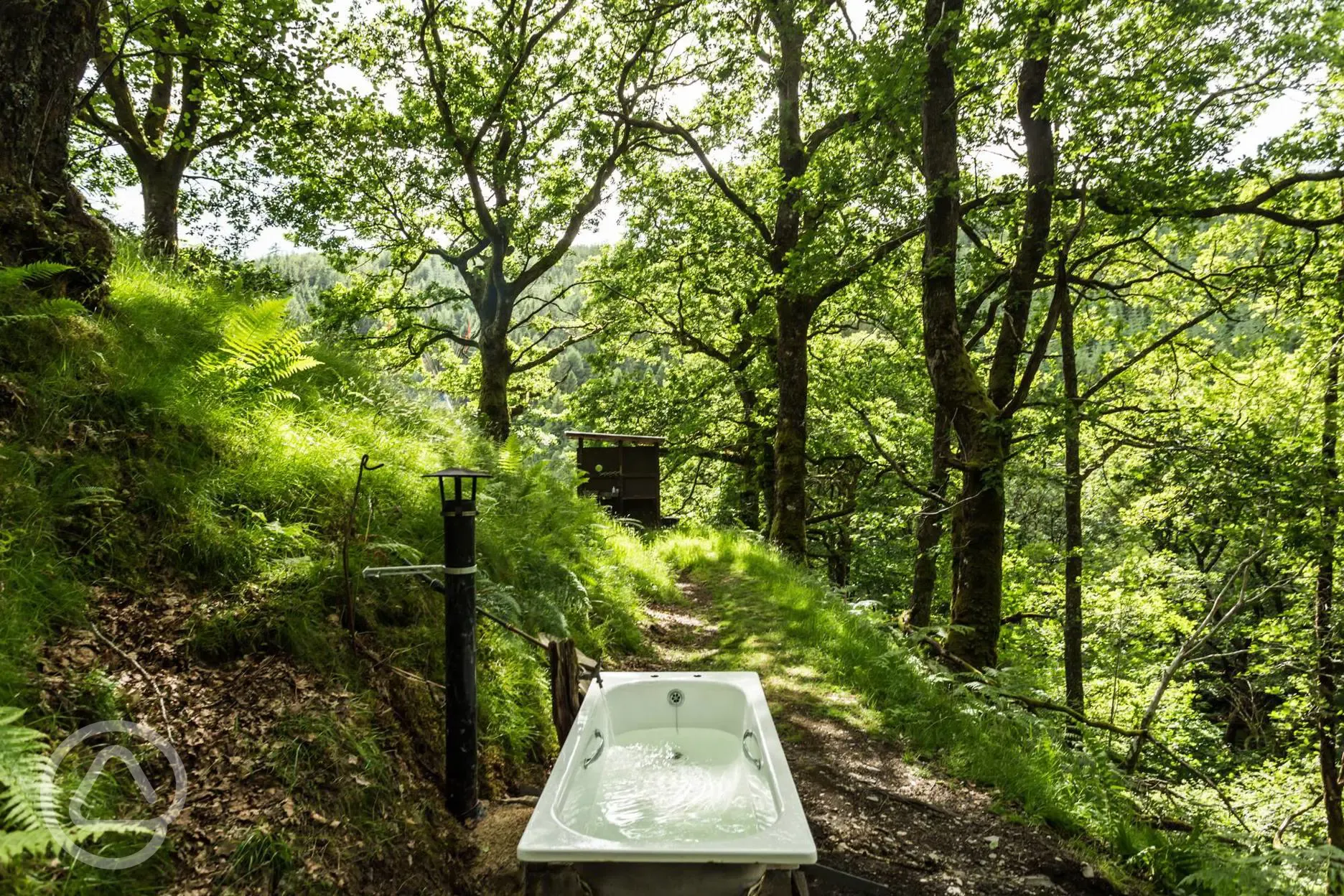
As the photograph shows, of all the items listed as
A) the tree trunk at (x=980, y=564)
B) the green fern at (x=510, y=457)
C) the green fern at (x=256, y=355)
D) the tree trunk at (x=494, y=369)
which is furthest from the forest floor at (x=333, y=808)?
the tree trunk at (x=494, y=369)

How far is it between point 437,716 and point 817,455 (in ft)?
47.4

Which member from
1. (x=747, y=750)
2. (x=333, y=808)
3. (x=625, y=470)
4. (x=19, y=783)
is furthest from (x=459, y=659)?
(x=625, y=470)

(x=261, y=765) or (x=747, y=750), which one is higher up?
(x=261, y=765)

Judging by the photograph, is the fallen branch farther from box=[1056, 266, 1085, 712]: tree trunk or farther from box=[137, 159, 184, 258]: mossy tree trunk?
box=[1056, 266, 1085, 712]: tree trunk

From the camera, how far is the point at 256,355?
3.89m

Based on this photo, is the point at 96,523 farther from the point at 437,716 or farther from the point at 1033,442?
the point at 1033,442

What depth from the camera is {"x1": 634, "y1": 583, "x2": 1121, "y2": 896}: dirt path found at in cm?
348

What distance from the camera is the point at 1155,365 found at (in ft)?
39.2

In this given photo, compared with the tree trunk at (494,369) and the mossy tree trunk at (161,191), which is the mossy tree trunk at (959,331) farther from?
the mossy tree trunk at (161,191)

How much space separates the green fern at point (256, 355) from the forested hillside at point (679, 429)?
0.13 ft

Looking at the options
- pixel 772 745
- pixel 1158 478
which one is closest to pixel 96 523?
pixel 772 745

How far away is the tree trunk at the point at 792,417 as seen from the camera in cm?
1185

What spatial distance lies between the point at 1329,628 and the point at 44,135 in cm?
1341

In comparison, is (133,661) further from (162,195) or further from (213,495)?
(162,195)
